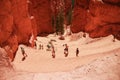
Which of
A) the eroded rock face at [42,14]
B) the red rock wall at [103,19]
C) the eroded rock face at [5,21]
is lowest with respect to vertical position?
the eroded rock face at [42,14]

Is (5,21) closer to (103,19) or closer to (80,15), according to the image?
(103,19)

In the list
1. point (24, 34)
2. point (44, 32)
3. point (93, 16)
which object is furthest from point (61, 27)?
point (24, 34)

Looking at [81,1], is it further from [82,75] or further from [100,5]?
[82,75]

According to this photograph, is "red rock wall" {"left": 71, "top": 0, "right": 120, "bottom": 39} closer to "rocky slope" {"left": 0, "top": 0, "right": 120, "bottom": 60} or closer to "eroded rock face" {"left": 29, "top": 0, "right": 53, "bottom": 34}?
"rocky slope" {"left": 0, "top": 0, "right": 120, "bottom": 60}

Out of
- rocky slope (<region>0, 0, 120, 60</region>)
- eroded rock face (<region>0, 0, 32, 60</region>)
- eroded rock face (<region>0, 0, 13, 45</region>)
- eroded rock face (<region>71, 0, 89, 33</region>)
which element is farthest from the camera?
eroded rock face (<region>71, 0, 89, 33</region>)

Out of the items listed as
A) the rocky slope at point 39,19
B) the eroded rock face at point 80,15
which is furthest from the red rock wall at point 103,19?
the eroded rock face at point 80,15

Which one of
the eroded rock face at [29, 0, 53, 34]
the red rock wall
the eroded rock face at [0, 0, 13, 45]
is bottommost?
the eroded rock face at [29, 0, 53, 34]

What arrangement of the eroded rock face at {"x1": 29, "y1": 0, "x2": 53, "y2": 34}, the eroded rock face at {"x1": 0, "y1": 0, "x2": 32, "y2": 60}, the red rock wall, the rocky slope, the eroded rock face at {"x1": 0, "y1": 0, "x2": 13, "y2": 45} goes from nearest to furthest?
the eroded rock face at {"x1": 0, "y1": 0, "x2": 13, "y2": 45} → the eroded rock face at {"x1": 0, "y1": 0, "x2": 32, "y2": 60} → the rocky slope → the red rock wall → the eroded rock face at {"x1": 29, "y1": 0, "x2": 53, "y2": 34}

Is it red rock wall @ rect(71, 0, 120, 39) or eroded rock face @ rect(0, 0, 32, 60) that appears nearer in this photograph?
eroded rock face @ rect(0, 0, 32, 60)

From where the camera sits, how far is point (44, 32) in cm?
3978

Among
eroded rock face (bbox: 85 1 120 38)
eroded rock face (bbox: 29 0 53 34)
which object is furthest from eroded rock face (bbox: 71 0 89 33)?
eroded rock face (bbox: 29 0 53 34)

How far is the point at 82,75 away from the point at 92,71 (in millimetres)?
314

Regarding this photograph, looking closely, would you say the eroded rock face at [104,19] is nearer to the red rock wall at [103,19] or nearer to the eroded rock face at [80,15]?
the red rock wall at [103,19]

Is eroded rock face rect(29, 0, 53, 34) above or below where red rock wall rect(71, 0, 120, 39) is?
below
